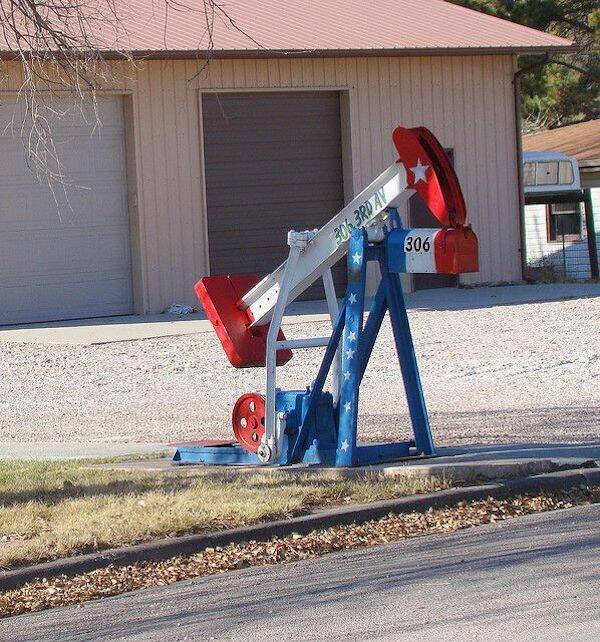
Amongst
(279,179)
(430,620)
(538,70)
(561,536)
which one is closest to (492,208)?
(279,179)

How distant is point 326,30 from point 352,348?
16.0 meters

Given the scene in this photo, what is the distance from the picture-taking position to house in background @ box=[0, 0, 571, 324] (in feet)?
69.2

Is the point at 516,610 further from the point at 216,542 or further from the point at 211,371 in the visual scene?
the point at 211,371

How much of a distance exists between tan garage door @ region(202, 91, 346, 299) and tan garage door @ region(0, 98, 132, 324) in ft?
5.34

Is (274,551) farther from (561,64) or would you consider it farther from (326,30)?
(561,64)

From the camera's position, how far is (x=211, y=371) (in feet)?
50.8

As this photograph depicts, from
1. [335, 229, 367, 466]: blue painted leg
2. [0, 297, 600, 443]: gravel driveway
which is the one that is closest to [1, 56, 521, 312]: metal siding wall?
[0, 297, 600, 443]: gravel driveway

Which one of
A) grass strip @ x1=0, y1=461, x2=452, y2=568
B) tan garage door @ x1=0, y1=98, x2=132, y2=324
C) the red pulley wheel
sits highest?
tan garage door @ x1=0, y1=98, x2=132, y2=324

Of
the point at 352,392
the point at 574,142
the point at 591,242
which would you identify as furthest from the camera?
the point at 574,142

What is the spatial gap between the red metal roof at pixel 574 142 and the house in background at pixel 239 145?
9.78m

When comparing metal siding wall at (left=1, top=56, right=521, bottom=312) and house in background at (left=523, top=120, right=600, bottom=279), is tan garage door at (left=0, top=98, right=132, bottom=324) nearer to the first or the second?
metal siding wall at (left=1, top=56, right=521, bottom=312)

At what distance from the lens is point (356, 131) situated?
76.8 ft

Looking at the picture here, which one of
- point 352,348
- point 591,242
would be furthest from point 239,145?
point 352,348

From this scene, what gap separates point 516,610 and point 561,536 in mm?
1499
